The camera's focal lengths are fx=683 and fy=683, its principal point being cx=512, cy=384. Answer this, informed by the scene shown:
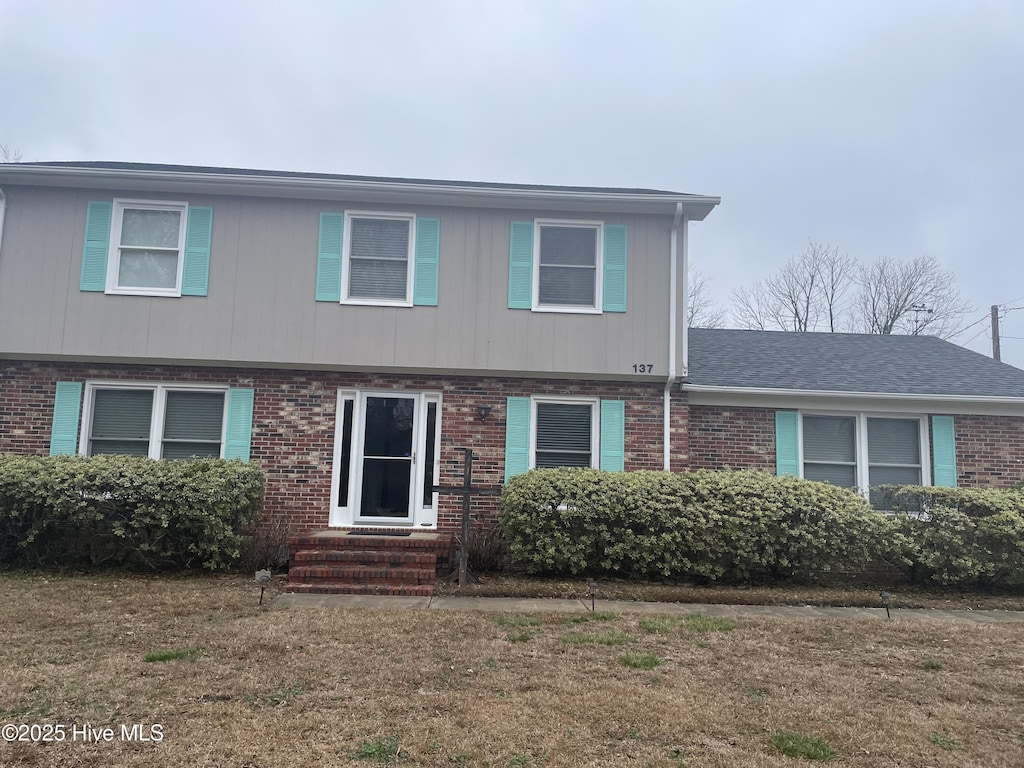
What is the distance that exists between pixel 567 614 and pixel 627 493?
193cm

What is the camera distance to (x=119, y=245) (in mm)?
9258

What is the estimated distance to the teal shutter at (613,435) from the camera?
931cm

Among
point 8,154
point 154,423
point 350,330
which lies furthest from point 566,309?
point 8,154

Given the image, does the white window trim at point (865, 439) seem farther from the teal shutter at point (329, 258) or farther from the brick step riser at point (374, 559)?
the teal shutter at point (329, 258)

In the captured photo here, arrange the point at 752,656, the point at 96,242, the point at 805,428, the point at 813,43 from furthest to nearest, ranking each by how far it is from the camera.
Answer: the point at 813,43
the point at 805,428
the point at 96,242
the point at 752,656

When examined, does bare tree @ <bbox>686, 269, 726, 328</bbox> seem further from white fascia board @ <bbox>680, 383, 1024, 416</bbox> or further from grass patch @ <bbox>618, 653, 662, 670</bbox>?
grass patch @ <bbox>618, 653, 662, 670</bbox>

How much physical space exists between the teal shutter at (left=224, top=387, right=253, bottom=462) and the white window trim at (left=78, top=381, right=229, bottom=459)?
83 millimetres

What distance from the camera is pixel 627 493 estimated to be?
7.98m

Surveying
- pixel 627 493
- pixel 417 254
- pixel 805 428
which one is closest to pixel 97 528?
pixel 417 254

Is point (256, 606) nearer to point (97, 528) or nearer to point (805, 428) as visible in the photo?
point (97, 528)

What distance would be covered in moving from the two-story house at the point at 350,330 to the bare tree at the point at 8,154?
14105 millimetres

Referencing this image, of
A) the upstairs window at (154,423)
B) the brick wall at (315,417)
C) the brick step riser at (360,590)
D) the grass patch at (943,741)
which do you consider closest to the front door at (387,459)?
the brick wall at (315,417)

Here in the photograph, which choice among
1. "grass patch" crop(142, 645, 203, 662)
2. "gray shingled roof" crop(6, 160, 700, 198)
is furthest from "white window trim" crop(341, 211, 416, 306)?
"grass patch" crop(142, 645, 203, 662)

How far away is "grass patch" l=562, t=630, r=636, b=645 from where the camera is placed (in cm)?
548
